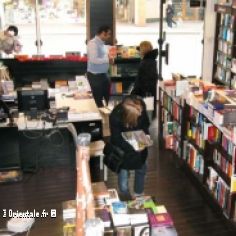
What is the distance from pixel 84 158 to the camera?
2.87 meters

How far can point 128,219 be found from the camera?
11.5ft

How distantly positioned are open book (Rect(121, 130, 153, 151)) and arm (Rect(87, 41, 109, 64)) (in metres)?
3.03

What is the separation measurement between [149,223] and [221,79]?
6.82 metres

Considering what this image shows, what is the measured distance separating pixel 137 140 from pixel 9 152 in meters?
2.48

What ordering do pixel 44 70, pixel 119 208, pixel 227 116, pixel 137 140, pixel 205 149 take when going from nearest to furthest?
pixel 119 208
pixel 227 116
pixel 137 140
pixel 205 149
pixel 44 70

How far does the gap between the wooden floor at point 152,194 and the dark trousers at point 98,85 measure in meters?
1.85

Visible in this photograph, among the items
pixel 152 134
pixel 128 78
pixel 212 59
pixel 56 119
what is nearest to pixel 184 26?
pixel 212 59

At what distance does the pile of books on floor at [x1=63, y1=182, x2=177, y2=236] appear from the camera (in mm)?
3455

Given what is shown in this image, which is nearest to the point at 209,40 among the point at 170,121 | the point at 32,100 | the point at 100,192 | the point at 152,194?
the point at 170,121

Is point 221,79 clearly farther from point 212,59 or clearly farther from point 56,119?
point 56,119

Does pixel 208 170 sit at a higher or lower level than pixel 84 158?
lower

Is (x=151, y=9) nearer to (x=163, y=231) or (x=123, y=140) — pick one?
(x=123, y=140)

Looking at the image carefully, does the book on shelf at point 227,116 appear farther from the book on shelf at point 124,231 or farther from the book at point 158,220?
the book on shelf at point 124,231

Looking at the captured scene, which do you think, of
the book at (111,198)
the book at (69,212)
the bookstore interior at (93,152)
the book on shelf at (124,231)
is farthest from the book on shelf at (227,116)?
the book at (69,212)
